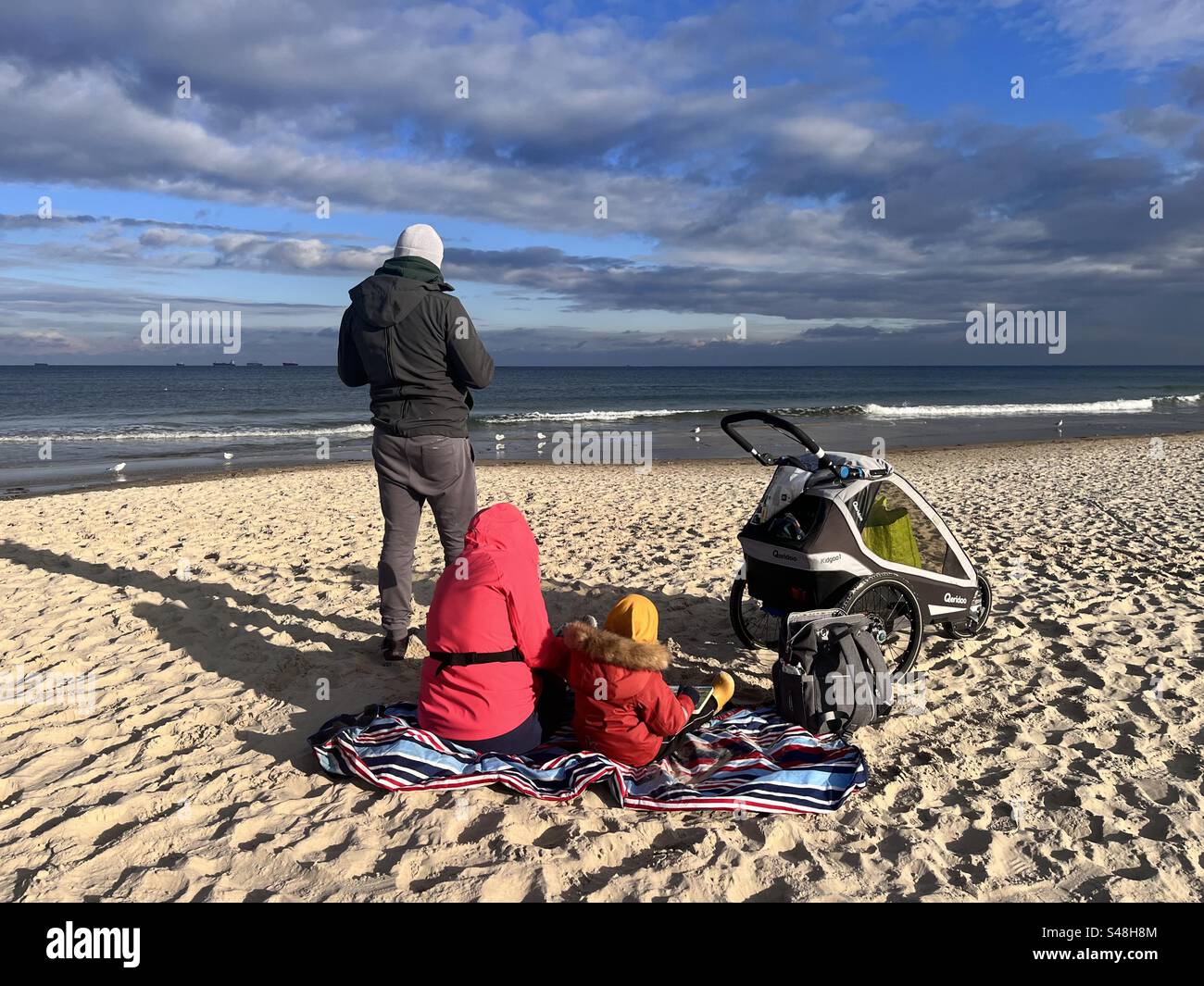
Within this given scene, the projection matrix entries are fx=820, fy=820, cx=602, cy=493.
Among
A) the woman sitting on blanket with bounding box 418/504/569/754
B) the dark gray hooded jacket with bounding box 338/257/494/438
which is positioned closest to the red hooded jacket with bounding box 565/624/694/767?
the woman sitting on blanket with bounding box 418/504/569/754

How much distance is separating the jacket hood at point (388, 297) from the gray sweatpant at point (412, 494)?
617 mm

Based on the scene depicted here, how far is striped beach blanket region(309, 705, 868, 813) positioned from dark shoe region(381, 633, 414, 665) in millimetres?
1095

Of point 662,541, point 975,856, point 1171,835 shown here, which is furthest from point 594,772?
point 662,541

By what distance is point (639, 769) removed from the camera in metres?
3.47

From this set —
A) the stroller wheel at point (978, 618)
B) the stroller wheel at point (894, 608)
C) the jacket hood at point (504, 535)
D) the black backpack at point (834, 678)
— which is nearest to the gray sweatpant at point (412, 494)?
the jacket hood at point (504, 535)

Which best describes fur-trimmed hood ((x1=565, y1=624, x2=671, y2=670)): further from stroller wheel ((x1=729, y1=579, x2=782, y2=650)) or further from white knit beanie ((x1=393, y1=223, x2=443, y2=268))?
white knit beanie ((x1=393, y1=223, x2=443, y2=268))

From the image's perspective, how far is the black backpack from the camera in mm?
3703

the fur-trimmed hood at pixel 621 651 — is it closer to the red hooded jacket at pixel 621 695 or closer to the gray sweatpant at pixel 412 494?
the red hooded jacket at pixel 621 695

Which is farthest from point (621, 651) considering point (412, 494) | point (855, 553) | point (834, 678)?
point (412, 494)

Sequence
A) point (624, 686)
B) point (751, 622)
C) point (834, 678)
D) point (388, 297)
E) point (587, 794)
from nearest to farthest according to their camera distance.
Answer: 1. point (587, 794)
2. point (624, 686)
3. point (834, 678)
4. point (388, 297)
5. point (751, 622)

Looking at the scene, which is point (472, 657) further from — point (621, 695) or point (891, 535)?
point (891, 535)

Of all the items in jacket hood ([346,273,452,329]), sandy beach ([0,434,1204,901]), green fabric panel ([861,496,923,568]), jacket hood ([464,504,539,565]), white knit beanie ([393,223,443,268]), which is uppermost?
white knit beanie ([393,223,443,268])

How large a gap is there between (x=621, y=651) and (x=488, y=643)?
54 cm

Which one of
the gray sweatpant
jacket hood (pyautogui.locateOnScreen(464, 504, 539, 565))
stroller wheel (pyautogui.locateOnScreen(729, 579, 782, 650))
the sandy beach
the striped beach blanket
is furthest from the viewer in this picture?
stroller wheel (pyautogui.locateOnScreen(729, 579, 782, 650))
